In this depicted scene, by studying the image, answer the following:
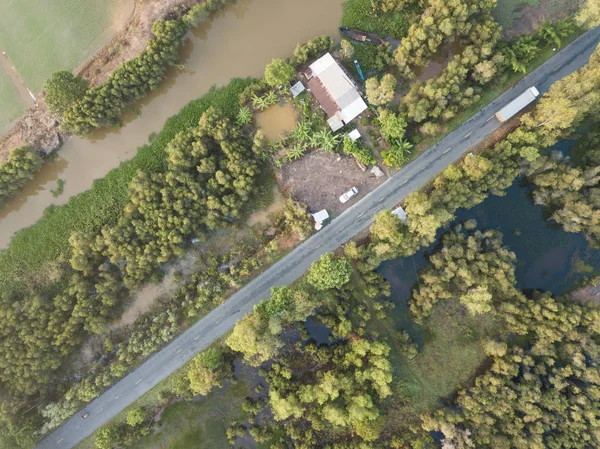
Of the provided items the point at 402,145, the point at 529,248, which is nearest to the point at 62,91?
the point at 402,145

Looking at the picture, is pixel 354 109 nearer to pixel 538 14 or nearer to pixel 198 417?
pixel 538 14

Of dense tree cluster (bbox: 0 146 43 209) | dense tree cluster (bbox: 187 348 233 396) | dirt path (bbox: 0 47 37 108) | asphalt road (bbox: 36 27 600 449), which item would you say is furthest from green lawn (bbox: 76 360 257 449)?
dirt path (bbox: 0 47 37 108)

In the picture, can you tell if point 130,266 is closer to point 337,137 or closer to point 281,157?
point 281,157

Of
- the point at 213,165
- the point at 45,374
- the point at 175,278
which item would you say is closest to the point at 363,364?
the point at 175,278

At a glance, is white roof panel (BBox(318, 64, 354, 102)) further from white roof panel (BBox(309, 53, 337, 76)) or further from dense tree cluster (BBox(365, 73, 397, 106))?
dense tree cluster (BBox(365, 73, 397, 106))

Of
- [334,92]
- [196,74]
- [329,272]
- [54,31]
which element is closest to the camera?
[329,272]

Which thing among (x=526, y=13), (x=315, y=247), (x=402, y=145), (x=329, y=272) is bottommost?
(x=329, y=272)
